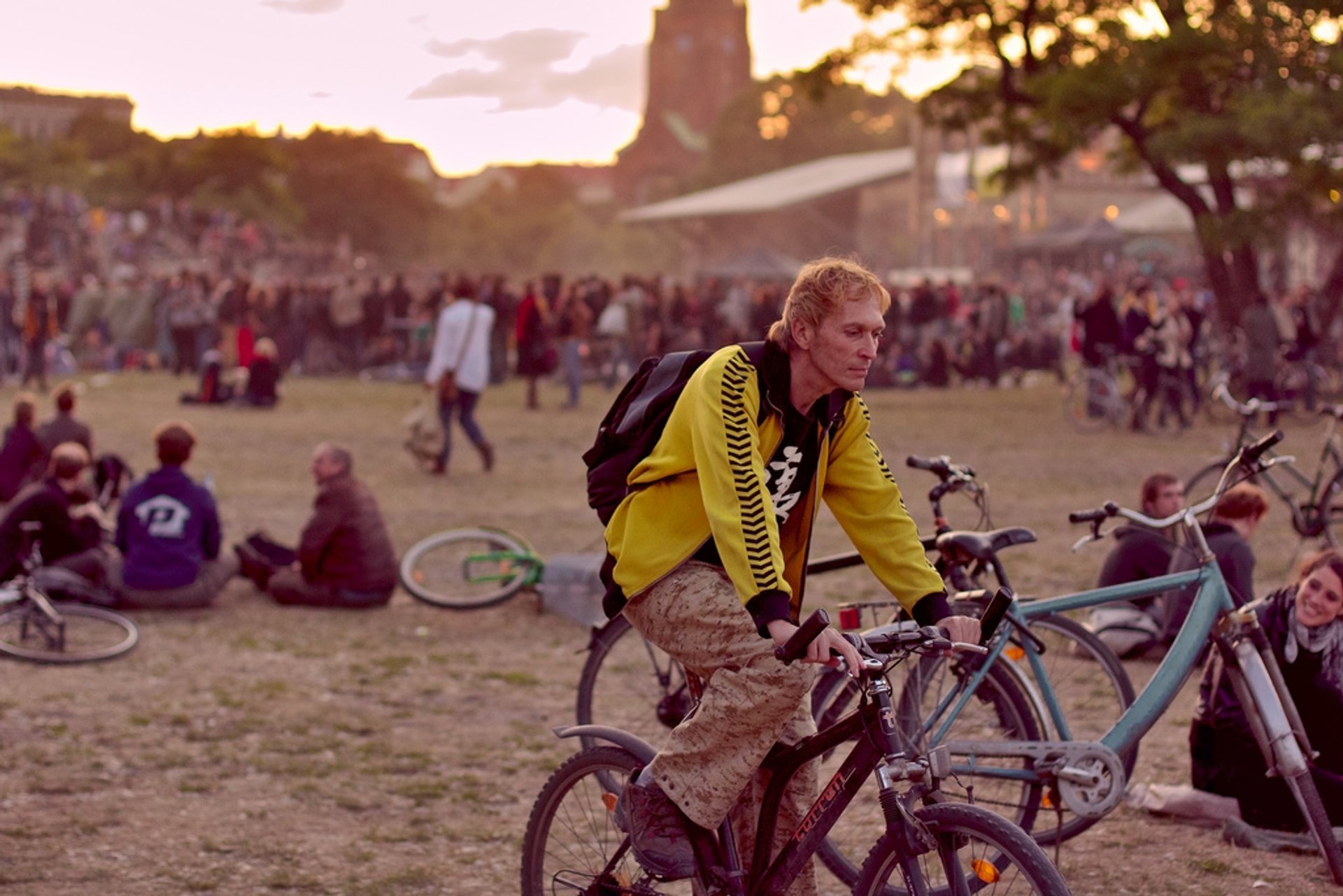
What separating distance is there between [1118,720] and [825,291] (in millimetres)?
2302

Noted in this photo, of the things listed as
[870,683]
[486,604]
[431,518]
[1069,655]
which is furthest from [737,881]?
[431,518]

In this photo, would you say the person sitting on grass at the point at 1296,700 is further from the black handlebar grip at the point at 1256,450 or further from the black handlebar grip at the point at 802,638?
the black handlebar grip at the point at 802,638

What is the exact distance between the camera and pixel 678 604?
371cm

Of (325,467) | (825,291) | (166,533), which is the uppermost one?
(825,291)

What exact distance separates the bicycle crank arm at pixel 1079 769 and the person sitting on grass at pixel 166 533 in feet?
18.8

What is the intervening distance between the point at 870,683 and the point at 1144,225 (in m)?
40.9

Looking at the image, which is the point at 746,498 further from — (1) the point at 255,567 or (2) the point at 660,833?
(1) the point at 255,567

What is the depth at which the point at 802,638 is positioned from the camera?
339 cm

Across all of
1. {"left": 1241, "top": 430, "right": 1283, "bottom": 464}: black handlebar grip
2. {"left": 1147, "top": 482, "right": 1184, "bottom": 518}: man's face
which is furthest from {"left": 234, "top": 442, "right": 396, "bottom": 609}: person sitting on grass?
{"left": 1241, "top": 430, "right": 1283, "bottom": 464}: black handlebar grip

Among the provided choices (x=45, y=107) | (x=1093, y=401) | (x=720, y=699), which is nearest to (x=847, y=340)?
(x=720, y=699)

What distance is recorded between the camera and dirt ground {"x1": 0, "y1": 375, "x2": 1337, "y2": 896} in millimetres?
5445

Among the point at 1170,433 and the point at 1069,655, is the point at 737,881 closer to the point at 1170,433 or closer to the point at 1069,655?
the point at 1069,655

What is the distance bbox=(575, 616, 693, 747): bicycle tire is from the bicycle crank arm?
1.21 m

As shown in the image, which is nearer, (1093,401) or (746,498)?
(746,498)
